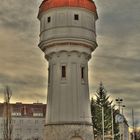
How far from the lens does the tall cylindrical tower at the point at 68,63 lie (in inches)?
1405

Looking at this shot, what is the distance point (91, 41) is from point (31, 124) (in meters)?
70.4

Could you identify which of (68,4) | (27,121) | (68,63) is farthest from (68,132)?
(27,121)

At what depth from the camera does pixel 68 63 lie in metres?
36.8

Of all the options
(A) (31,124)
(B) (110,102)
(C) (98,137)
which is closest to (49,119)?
(C) (98,137)

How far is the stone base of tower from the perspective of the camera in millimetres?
35250

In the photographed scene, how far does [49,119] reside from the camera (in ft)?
119

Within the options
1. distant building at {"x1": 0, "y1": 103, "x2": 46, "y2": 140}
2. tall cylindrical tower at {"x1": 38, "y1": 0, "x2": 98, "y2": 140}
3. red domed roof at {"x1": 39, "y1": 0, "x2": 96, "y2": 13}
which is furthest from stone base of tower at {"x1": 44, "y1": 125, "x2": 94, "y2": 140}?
distant building at {"x1": 0, "y1": 103, "x2": 46, "y2": 140}

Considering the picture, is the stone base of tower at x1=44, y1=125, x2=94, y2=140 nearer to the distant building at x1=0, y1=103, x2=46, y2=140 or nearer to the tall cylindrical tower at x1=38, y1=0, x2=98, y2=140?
the tall cylindrical tower at x1=38, y1=0, x2=98, y2=140

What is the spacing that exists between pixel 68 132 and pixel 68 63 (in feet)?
22.2

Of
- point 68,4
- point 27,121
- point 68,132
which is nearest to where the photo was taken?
point 68,132

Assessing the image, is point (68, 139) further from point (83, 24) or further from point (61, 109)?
point (83, 24)

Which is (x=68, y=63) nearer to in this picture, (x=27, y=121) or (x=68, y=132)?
(x=68, y=132)

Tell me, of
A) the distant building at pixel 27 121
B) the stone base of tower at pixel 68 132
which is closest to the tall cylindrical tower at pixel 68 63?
the stone base of tower at pixel 68 132

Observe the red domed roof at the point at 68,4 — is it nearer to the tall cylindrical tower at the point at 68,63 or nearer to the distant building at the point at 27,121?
the tall cylindrical tower at the point at 68,63
